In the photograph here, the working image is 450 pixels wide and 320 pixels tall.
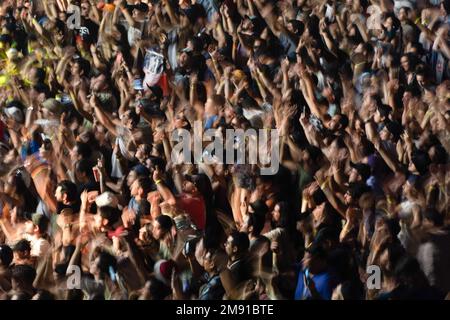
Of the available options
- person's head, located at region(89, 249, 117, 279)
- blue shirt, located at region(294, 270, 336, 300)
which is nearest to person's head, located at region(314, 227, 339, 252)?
blue shirt, located at region(294, 270, 336, 300)

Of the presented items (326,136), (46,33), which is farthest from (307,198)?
(46,33)

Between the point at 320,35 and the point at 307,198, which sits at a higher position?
the point at 320,35

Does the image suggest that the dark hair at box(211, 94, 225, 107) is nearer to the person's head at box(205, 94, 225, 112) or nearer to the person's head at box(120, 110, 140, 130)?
the person's head at box(205, 94, 225, 112)

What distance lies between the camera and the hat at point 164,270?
1170 centimetres

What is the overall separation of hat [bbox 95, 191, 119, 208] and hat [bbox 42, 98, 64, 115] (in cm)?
141

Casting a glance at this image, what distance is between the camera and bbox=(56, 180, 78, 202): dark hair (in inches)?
494

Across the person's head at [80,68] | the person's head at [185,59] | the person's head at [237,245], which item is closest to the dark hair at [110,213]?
the person's head at [237,245]

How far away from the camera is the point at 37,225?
12477 millimetres

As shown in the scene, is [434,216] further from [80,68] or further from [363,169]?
[80,68]

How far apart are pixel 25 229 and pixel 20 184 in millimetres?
553

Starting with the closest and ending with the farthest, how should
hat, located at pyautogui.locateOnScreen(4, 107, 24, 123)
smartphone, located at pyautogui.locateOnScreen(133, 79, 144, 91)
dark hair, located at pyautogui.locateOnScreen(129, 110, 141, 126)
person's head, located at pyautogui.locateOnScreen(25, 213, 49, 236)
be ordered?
1. person's head, located at pyautogui.locateOnScreen(25, 213, 49, 236)
2. dark hair, located at pyautogui.locateOnScreen(129, 110, 141, 126)
3. smartphone, located at pyautogui.locateOnScreen(133, 79, 144, 91)
4. hat, located at pyautogui.locateOnScreen(4, 107, 24, 123)

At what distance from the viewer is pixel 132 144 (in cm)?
1291

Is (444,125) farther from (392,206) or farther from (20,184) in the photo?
(20,184)

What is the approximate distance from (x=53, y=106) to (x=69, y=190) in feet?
4.32
